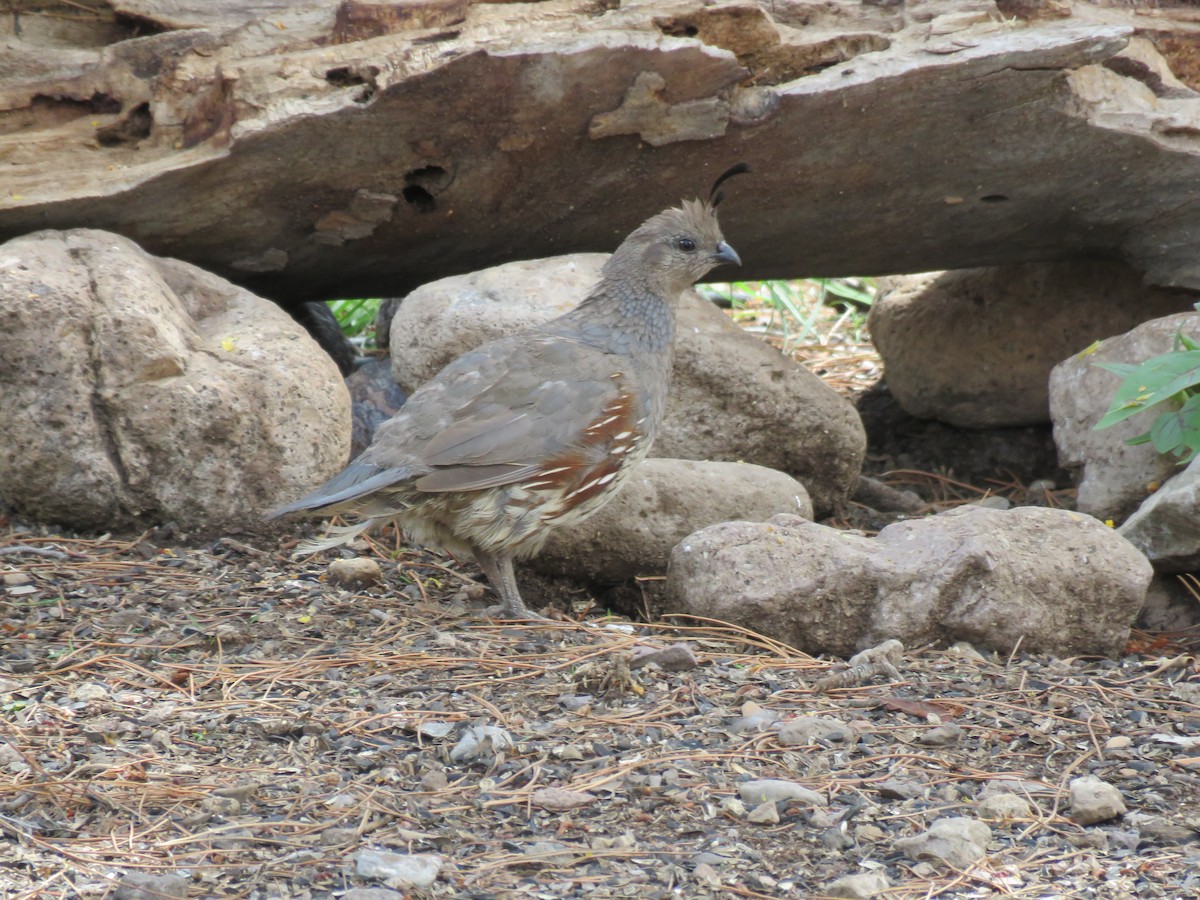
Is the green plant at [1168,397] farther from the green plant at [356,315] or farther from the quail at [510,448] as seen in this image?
the green plant at [356,315]

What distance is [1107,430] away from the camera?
623 cm

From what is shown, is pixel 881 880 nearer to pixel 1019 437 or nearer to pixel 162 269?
pixel 162 269

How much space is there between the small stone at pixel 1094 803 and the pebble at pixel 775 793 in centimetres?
69

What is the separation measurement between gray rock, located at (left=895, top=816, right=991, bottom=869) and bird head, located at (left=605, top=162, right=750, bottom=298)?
3.13m

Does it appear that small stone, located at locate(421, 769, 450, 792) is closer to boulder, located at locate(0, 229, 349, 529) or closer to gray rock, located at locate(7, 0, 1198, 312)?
boulder, located at locate(0, 229, 349, 529)

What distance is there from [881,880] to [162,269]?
448cm

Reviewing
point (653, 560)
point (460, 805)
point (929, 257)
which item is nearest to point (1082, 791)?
point (460, 805)

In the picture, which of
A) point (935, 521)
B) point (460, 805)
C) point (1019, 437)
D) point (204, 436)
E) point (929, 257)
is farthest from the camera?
point (1019, 437)

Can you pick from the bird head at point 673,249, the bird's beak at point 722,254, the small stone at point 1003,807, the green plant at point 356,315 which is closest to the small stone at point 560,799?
the small stone at point 1003,807

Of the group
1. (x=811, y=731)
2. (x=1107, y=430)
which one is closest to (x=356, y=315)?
(x=1107, y=430)

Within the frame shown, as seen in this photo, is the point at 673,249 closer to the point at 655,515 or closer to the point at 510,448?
the point at 655,515

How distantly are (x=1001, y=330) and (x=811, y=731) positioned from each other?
438cm

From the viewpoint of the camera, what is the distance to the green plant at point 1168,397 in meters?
5.30

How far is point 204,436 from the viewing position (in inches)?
218
